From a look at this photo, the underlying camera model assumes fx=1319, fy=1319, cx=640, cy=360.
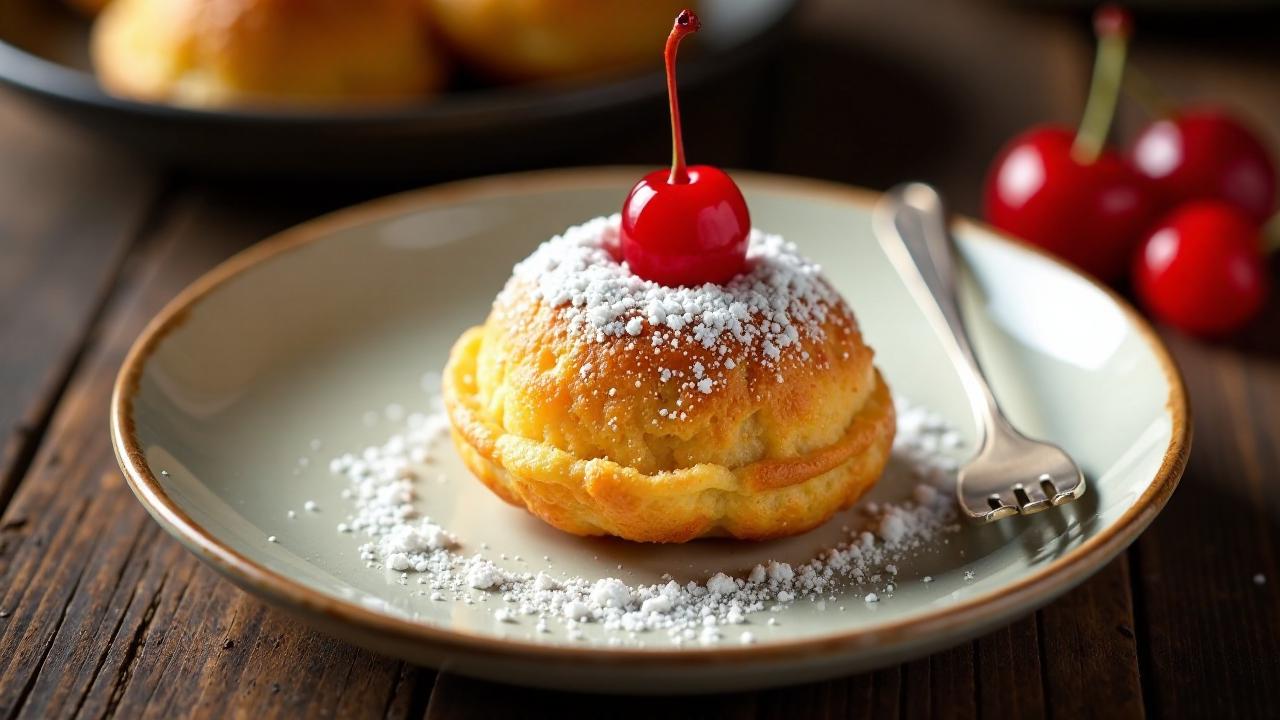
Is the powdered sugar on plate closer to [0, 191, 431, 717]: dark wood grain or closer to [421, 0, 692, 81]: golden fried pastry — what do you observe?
[0, 191, 431, 717]: dark wood grain

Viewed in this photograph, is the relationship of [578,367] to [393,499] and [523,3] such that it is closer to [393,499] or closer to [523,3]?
[393,499]

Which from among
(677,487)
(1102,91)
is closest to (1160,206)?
(1102,91)

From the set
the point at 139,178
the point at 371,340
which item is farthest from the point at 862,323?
the point at 139,178

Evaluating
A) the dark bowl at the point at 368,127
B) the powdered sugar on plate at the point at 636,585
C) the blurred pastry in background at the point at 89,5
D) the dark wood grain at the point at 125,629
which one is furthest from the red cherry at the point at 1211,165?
the blurred pastry in background at the point at 89,5

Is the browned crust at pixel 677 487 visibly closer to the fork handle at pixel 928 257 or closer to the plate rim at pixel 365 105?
the fork handle at pixel 928 257

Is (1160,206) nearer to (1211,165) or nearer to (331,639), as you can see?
(1211,165)

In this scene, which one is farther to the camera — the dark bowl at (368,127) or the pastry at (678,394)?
the dark bowl at (368,127)
